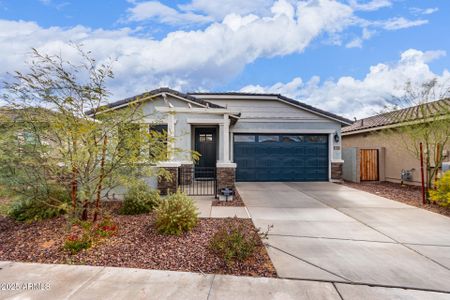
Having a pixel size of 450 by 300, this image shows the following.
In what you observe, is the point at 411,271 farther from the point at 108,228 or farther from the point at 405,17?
the point at 405,17

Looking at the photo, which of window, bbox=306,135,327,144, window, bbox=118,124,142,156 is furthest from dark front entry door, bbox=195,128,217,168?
window, bbox=118,124,142,156

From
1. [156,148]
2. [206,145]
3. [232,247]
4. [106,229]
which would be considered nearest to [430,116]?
Result: [232,247]

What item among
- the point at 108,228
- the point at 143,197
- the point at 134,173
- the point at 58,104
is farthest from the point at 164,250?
A: the point at 58,104

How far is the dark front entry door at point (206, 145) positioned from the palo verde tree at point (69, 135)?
23.9 ft

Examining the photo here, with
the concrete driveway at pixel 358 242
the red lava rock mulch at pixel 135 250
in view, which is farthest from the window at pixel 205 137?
the red lava rock mulch at pixel 135 250

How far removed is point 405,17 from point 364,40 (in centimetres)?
193

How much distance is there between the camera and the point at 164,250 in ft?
14.5

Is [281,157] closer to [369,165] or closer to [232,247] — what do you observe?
[369,165]

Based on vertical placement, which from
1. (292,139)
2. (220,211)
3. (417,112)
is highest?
(417,112)

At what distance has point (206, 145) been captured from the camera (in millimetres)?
13008

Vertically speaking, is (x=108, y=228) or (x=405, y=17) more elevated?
(x=405, y=17)

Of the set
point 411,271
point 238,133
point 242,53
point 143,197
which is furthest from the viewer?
point 242,53

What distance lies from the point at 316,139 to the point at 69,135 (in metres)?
12.2

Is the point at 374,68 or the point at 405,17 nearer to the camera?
the point at 405,17
